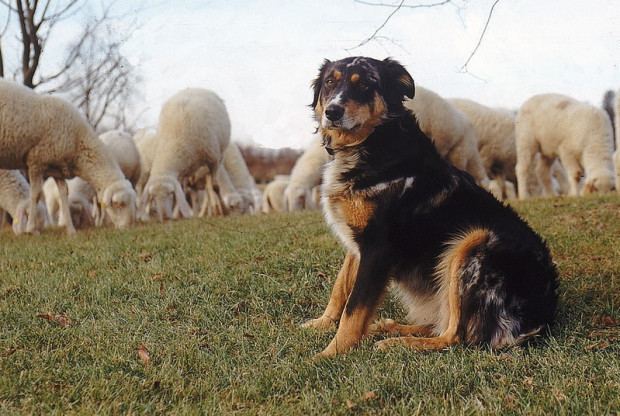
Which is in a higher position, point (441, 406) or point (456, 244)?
point (456, 244)

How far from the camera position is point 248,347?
13.8ft

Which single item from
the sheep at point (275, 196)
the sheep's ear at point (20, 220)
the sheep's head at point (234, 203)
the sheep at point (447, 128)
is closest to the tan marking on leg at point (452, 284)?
the sheep at point (447, 128)

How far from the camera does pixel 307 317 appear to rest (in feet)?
16.6

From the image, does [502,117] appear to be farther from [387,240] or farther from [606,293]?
[387,240]

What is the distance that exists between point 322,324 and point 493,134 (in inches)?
532

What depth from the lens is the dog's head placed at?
4.09 metres

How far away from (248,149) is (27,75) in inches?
1113

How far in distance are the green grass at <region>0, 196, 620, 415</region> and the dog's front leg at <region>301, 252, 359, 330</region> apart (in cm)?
19

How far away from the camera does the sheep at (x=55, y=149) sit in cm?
998

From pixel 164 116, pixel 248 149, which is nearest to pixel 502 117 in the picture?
pixel 164 116

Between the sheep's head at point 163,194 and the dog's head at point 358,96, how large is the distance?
9.39m

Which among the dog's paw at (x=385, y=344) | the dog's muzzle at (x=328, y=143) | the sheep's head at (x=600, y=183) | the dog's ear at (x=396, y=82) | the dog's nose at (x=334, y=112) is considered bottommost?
the dog's paw at (x=385, y=344)

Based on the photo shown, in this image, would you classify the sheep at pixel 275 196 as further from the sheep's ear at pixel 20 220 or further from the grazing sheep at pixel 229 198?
the sheep's ear at pixel 20 220

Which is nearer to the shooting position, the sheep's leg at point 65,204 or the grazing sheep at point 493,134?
the sheep's leg at point 65,204
